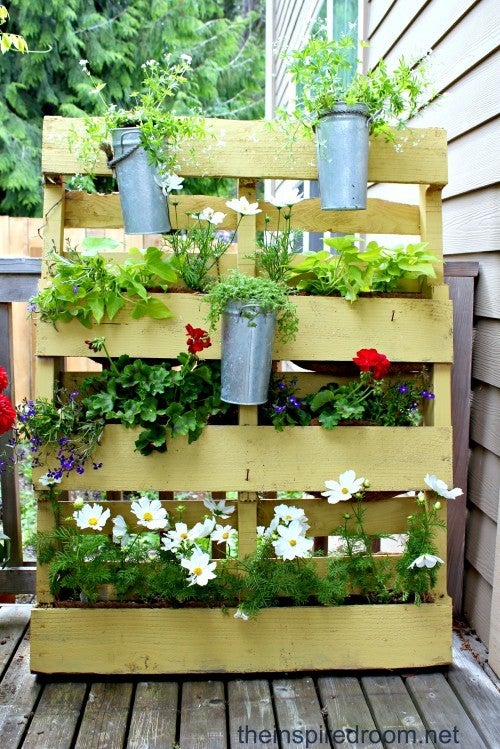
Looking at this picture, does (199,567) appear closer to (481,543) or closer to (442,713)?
(442,713)

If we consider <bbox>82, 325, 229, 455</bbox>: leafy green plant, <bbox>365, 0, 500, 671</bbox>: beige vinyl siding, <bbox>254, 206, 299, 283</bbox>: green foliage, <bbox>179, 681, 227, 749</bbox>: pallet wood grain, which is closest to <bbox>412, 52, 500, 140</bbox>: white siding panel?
<bbox>365, 0, 500, 671</bbox>: beige vinyl siding

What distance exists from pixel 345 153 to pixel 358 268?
30 centimetres

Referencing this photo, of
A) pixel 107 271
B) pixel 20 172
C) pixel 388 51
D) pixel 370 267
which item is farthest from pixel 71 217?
pixel 20 172

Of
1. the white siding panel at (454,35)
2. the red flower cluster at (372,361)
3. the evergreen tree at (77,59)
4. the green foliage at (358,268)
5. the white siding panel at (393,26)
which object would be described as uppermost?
the evergreen tree at (77,59)

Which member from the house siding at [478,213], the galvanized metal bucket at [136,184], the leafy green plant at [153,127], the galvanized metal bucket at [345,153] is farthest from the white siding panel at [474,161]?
the galvanized metal bucket at [136,184]

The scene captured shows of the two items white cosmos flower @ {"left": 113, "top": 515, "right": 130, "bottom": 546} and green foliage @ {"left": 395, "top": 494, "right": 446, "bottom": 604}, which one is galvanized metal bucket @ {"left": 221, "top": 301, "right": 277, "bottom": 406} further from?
green foliage @ {"left": 395, "top": 494, "right": 446, "bottom": 604}

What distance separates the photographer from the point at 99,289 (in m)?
2.04

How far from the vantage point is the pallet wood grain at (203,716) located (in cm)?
186

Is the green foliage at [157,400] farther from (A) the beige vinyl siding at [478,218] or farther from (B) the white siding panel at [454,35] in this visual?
(B) the white siding panel at [454,35]

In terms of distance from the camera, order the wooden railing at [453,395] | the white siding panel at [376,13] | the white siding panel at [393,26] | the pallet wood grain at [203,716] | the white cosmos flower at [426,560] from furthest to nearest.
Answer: the white siding panel at [376,13]
the white siding panel at [393,26]
the wooden railing at [453,395]
the white cosmos flower at [426,560]
the pallet wood grain at [203,716]

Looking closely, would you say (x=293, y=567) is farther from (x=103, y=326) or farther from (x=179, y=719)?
(x=103, y=326)

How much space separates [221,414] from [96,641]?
2.27 ft

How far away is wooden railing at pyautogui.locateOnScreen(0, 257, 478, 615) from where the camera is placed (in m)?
2.43

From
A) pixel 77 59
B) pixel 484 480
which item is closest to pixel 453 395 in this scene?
pixel 484 480
